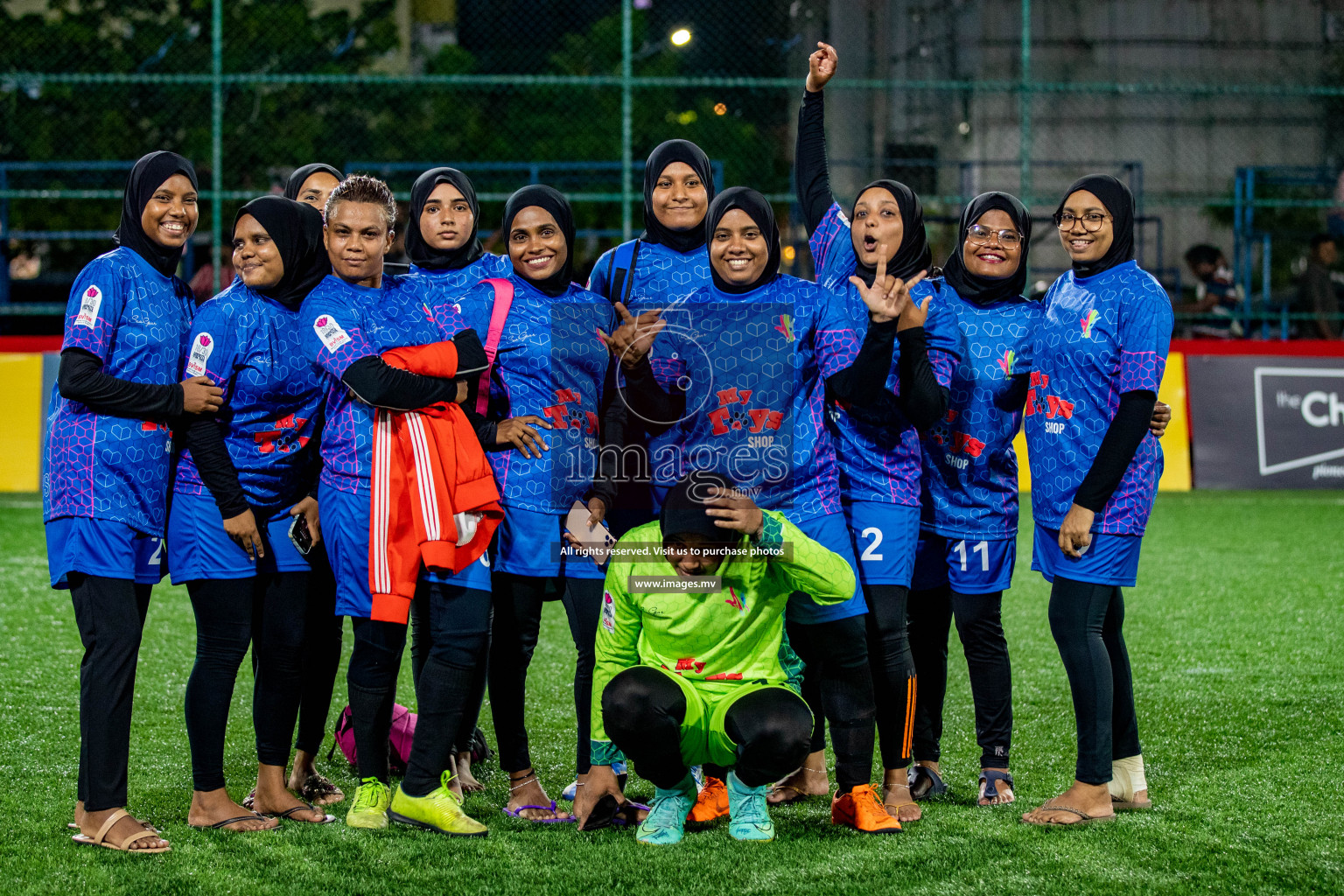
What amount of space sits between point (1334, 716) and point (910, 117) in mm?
16065

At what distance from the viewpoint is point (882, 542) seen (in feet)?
13.2

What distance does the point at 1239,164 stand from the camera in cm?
2014

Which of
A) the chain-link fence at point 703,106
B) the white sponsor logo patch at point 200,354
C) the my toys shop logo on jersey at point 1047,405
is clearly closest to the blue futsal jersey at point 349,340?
the white sponsor logo patch at point 200,354

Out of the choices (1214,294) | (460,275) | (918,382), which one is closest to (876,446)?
(918,382)

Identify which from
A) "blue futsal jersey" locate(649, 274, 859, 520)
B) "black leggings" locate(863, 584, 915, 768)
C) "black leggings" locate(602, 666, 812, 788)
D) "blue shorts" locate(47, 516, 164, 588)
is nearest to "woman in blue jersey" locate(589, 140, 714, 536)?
"blue futsal jersey" locate(649, 274, 859, 520)

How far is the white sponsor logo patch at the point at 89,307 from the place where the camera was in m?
3.62

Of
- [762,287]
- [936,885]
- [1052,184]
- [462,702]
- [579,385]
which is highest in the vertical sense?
[1052,184]

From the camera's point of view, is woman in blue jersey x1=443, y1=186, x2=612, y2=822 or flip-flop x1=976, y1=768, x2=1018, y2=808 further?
flip-flop x1=976, y1=768, x2=1018, y2=808

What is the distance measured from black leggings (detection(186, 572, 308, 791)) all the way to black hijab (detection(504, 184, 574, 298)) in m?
1.15

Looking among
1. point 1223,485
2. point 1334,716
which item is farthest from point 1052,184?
point 1334,716

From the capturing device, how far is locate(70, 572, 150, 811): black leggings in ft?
12.0

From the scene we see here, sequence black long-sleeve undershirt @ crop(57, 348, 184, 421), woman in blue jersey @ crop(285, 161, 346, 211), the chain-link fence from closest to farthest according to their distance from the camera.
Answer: black long-sleeve undershirt @ crop(57, 348, 184, 421)
woman in blue jersey @ crop(285, 161, 346, 211)
the chain-link fence

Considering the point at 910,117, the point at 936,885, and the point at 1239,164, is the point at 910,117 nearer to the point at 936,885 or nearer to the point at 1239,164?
the point at 1239,164

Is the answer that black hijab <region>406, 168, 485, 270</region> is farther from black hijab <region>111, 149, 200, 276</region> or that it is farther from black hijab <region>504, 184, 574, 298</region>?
black hijab <region>111, 149, 200, 276</region>
